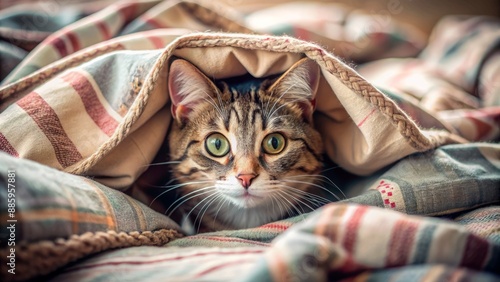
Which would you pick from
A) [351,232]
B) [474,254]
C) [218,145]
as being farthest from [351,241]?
[218,145]

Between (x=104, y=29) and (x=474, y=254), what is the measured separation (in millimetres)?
1140

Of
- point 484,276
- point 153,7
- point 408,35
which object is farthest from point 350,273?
point 408,35

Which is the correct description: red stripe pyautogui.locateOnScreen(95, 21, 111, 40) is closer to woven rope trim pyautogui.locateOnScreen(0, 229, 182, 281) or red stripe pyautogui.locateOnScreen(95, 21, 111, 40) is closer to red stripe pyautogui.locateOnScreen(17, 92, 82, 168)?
red stripe pyautogui.locateOnScreen(17, 92, 82, 168)

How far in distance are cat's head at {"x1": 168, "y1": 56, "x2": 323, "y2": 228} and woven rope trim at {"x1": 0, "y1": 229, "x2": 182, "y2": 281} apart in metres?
0.26

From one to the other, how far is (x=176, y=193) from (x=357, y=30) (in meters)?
1.14

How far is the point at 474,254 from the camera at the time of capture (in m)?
0.57

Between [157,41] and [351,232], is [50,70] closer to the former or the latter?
[157,41]

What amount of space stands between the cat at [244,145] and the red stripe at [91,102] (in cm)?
16

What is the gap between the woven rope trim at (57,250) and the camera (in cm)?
59

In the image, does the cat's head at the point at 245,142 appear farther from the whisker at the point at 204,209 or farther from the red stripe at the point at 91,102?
the red stripe at the point at 91,102

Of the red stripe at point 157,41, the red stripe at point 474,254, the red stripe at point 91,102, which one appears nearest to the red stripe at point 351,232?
the red stripe at point 474,254

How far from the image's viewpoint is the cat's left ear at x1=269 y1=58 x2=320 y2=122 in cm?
92

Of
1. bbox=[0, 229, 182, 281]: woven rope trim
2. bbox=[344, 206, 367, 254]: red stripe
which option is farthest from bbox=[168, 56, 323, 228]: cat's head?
bbox=[344, 206, 367, 254]: red stripe

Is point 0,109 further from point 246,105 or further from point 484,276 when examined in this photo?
point 484,276
